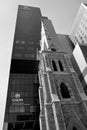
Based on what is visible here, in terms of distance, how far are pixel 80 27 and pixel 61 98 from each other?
1197 inches

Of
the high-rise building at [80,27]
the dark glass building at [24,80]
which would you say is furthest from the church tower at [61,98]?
the high-rise building at [80,27]

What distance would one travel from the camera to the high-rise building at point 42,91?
17.5m

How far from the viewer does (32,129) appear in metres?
27.6

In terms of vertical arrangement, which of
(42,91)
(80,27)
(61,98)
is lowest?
(42,91)

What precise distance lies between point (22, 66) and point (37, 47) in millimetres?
10524

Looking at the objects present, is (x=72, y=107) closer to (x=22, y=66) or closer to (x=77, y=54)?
(x=77, y=54)

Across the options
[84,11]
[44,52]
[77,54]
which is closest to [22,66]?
[44,52]

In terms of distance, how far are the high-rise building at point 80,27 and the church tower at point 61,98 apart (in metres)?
16.4

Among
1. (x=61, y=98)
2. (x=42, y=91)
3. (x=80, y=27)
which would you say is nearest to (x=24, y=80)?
(x=42, y=91)

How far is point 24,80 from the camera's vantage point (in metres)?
34.0

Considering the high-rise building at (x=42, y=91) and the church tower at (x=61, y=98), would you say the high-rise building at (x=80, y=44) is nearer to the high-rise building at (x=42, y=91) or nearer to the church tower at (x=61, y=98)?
the high-rise building at (x=42, y=91)

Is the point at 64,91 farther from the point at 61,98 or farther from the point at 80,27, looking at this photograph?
the point at 80,27

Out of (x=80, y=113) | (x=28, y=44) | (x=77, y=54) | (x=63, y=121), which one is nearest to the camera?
(x=63, y=121)

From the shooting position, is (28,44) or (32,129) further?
(28,44)
